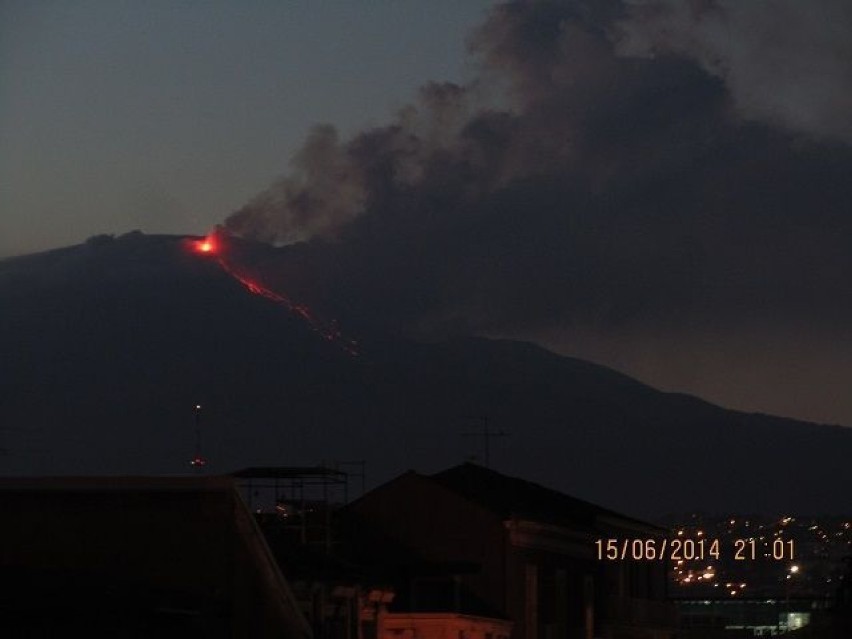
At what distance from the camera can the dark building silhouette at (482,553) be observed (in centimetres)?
5159

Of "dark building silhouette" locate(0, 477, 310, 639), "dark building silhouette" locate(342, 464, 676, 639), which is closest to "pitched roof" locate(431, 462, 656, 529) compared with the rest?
"dark building silhouette" locate(342, 464, 676, 639)

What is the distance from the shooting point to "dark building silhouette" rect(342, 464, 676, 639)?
169ft

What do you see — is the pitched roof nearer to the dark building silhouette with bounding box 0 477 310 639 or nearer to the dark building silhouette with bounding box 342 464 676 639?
the dark building silhouette with bounding box 342 464 676 639

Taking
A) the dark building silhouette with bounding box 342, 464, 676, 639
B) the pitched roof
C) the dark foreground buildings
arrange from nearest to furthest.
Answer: the dark foreground buildings, the dark building silhouette with bounding box 342, 464, 676, 639, the pitched roof

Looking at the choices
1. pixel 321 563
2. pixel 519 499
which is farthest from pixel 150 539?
pixel 519 499

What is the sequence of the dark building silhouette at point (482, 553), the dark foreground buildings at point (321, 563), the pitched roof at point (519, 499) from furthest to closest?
1. the pitched roof at point (519, 499)
2. the dark building silhouette at point (482, 553)
3. the dark foreground buildings at point (321, 563)

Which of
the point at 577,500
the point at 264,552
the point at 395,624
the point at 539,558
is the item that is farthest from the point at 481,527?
the point at 264,552

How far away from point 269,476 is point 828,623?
609 inches

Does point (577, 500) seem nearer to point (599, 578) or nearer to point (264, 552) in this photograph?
point (599, 578)

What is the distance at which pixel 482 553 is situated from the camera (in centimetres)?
5438

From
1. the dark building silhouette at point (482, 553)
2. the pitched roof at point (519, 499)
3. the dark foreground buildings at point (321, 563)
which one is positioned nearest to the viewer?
the dark foreground buildings at point (321, 563)

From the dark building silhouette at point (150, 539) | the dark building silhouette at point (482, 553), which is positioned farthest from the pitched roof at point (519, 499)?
the dark building silhouette at point (150, 539)

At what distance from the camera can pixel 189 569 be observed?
3064 centimetres
